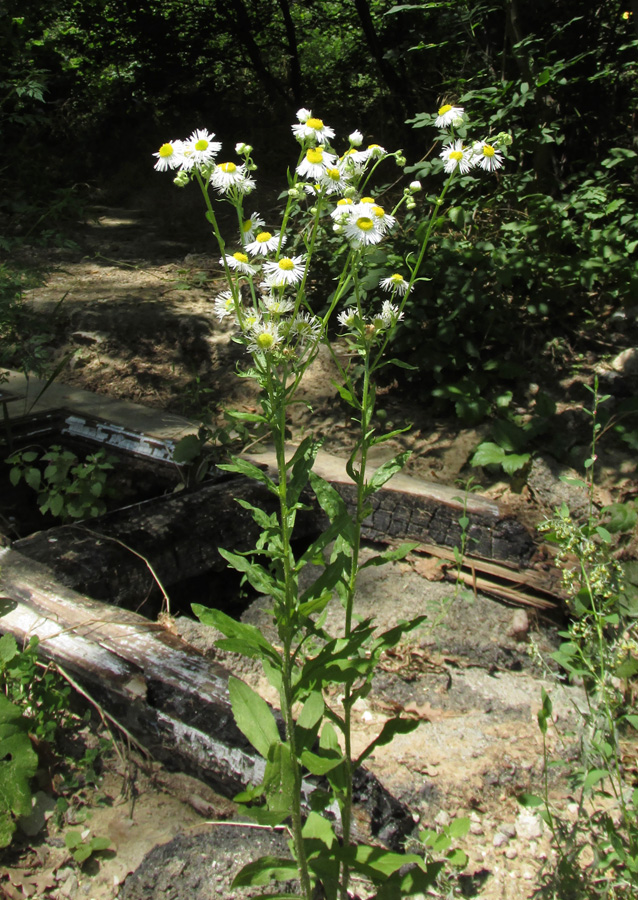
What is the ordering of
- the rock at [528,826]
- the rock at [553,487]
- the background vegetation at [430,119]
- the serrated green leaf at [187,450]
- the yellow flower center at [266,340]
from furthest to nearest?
the background vegetation at [430,119], the rock at [553,487], the serrated green leaf at [187,450], the rock at [528,826], the yellow flower center at [266,340]

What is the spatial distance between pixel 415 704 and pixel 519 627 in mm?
584

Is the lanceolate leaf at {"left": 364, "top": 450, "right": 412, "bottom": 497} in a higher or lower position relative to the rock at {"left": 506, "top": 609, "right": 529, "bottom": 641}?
higher

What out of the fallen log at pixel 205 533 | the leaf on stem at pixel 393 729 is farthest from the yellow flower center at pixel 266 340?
the fallen log at pixel 205 533

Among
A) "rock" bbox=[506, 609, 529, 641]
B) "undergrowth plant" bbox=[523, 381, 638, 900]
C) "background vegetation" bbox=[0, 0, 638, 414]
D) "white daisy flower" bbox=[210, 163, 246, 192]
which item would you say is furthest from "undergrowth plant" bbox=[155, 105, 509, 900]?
"background vegetation" bbox=[0, 0, 638, 414]

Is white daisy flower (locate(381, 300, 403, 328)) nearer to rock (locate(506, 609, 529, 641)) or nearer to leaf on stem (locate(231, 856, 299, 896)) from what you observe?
leaf on stem (locate(231, 856, 299, 896))

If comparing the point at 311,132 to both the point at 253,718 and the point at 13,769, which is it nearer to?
the point at 253,718

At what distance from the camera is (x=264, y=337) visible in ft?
4.06

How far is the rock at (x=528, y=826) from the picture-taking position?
6.32ft

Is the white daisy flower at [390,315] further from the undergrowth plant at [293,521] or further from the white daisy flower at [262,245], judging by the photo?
the white daisy flower at [262,245]

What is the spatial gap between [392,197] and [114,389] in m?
2.96

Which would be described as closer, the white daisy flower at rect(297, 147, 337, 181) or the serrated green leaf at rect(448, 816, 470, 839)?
the white daisy flower at rect(297, 147, 337, 181)

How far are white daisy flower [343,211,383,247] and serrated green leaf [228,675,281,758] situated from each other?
0.89 m

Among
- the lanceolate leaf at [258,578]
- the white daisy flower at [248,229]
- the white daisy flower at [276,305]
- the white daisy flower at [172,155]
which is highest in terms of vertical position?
the white daisy flower at [172,155]

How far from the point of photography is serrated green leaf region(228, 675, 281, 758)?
141cm
